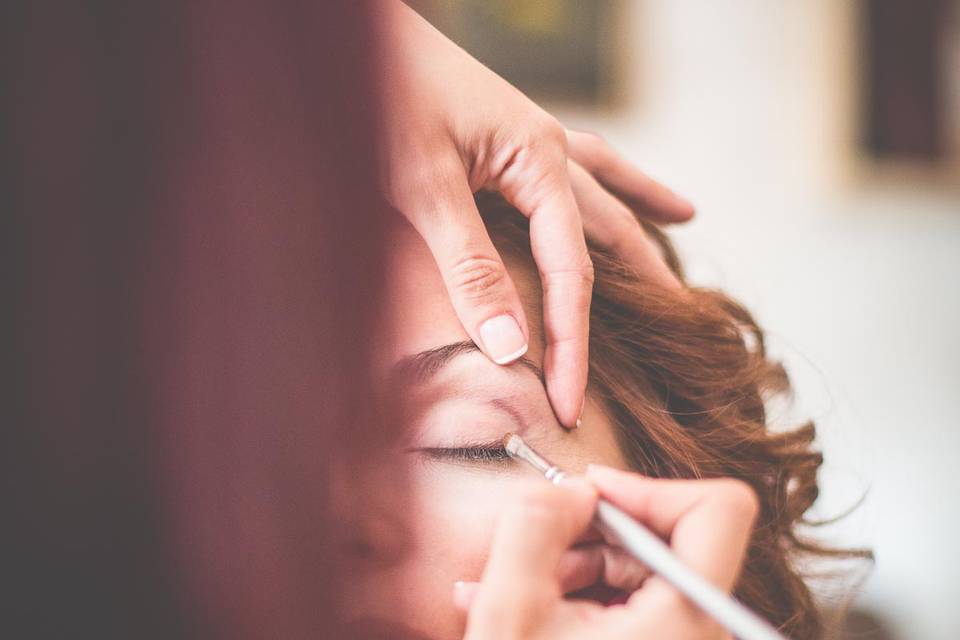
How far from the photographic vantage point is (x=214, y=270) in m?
0.19

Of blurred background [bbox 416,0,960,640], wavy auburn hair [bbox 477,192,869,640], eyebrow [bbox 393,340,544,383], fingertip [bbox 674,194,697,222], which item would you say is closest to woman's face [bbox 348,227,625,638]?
eyebrow [bbox 393,340,544,383]

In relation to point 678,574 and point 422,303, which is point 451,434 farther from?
point 678,574

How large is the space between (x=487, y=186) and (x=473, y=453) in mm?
223

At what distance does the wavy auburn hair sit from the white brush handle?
0.28m

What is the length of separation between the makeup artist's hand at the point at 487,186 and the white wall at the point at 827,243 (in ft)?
4.42

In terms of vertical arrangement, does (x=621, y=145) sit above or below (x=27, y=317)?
below

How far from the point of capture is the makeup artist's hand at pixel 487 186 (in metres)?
0.57

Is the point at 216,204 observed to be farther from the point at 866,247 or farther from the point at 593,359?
the point at 866,247

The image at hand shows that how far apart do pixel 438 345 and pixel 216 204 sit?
43 centimetres

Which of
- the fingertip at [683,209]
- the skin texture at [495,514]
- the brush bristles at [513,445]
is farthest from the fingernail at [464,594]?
the fingertip at [683,209]

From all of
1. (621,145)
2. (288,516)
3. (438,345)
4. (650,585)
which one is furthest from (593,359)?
(621,145)

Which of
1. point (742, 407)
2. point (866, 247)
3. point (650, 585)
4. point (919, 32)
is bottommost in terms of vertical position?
point (866, 247)

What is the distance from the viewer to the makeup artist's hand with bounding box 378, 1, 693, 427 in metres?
0.57

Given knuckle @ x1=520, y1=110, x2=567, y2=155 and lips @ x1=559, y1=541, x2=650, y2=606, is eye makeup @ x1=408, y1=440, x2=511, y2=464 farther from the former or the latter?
knuckle @ x1=520, y1=110, x2=567, y2=155
